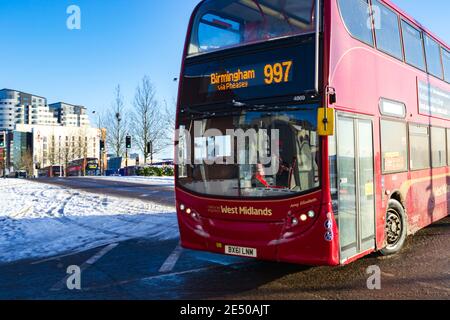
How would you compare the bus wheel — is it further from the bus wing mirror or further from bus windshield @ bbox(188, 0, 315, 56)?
bus windshield @ bbox(188, 0, 315, 56)

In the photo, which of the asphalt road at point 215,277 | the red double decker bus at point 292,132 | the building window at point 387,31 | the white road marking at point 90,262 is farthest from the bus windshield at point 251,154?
the building window at point 387,31

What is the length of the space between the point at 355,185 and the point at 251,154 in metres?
1.61

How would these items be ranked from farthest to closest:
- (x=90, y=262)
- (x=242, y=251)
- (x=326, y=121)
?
(x=90, y=262), (x=242, y=251), (x=326, y=121)

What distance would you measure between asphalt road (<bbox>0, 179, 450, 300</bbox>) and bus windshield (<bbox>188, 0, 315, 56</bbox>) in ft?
11.8

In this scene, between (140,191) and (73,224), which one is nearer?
(73,224)

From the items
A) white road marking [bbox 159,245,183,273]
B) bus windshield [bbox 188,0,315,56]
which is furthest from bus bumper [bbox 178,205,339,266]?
bus windshield [bbox 188,0,315,56]

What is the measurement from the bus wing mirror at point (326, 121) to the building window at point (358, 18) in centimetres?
163

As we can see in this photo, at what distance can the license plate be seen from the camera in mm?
5910

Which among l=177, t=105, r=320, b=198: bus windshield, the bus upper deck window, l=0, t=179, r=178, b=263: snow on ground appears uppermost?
the bus upper deck window

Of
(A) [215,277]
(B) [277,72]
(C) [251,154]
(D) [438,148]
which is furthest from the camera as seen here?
(D) [438,148]

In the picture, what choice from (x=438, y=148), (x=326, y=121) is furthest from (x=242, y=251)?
(x=438, y=148)

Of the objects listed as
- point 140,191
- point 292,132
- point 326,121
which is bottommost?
point 140,191

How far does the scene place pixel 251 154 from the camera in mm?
6262

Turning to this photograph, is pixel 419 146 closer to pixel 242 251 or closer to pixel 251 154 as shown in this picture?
pixel 251 154
